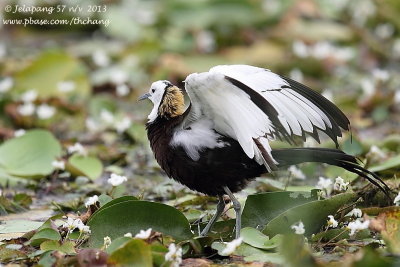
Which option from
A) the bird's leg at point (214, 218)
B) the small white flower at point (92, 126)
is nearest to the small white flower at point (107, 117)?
the small white flower at point (92, 126)

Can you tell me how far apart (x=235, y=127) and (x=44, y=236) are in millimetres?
1123

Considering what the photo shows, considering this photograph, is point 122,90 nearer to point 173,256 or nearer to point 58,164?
point 58,164

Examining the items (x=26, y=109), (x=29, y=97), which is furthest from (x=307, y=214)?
(x=29, y=97)

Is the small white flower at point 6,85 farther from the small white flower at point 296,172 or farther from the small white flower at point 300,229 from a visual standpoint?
→ the small white flower at point 300,229

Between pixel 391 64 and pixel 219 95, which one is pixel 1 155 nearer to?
pixel 219 95

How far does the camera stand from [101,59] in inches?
Answer: 353

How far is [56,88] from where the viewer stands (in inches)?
316

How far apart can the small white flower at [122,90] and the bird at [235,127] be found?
3257mm

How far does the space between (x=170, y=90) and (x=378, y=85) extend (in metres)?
4.35

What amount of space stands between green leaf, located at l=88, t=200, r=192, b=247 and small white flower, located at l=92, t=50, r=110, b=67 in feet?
16.1

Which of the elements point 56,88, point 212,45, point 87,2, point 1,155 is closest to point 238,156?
point 1,155

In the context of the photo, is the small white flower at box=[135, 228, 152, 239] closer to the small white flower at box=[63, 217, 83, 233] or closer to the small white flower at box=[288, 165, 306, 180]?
the small white flower at box=[63, 217, 83, 233]

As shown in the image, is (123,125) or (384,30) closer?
(123,125)

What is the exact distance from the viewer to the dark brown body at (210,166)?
14.7ft
